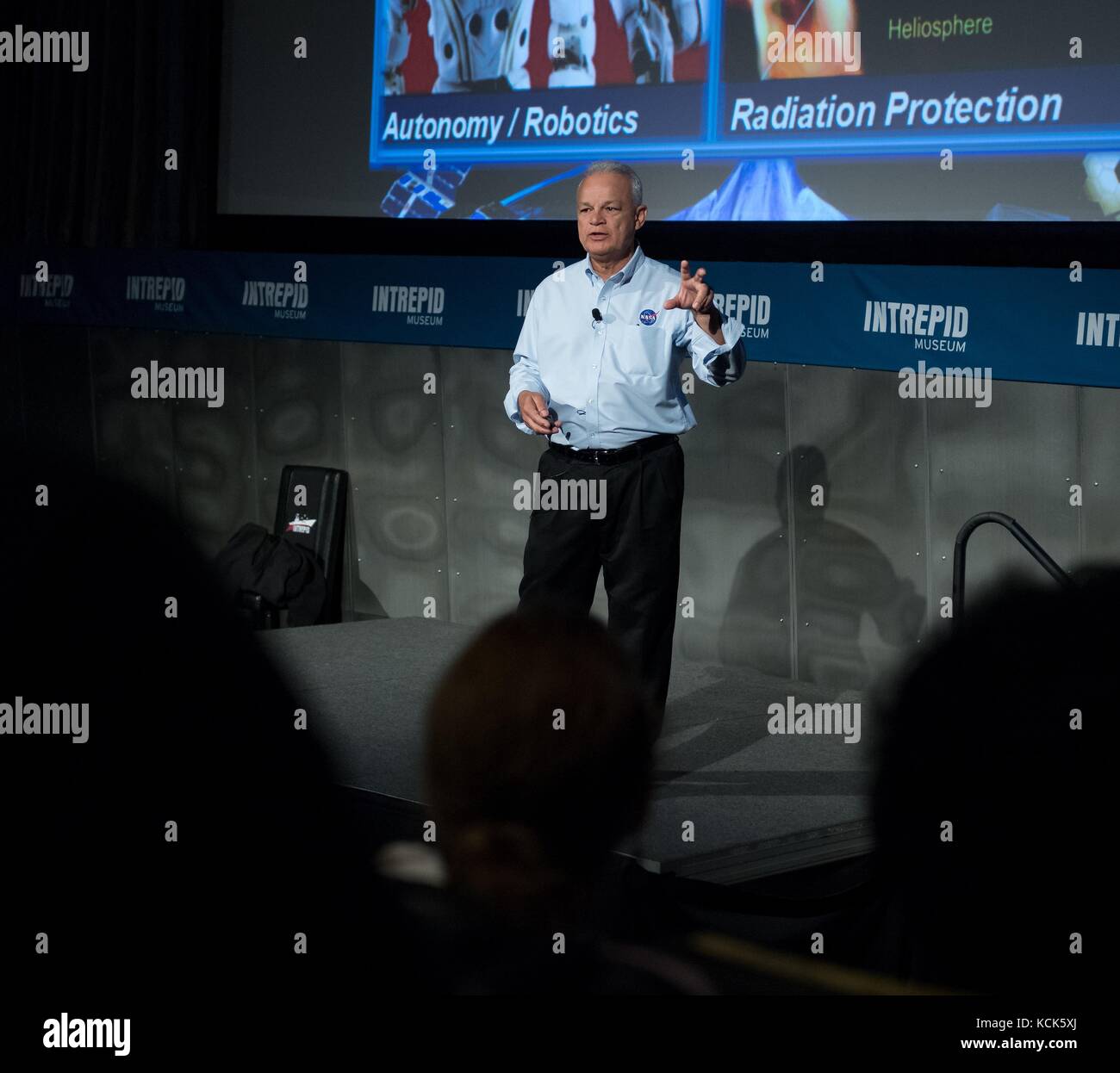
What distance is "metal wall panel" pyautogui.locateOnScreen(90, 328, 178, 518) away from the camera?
810 centimetres

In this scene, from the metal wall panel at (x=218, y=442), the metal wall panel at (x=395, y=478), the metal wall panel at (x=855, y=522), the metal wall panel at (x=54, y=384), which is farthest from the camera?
the metal wall panel at (x=54, y=384)

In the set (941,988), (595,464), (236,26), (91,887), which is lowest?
(941,988)

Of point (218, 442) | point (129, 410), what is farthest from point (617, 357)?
point (129, 410)

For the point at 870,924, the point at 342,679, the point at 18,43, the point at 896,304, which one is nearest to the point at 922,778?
the point at 870,924

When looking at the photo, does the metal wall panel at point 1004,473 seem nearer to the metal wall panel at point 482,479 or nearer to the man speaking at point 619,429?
the man speaking at point 619,429

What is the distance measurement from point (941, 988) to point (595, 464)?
341 centimetres

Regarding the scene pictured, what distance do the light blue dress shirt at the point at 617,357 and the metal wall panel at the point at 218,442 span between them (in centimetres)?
333

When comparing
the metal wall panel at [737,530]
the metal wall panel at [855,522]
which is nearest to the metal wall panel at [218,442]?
the metal wall panel at [737,530]

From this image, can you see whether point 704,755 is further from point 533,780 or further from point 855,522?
point 533,780

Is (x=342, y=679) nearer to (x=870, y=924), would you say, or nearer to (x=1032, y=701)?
(x=870, y=924)

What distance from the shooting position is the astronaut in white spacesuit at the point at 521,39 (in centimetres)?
584

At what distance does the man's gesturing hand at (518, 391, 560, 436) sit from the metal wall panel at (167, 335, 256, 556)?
359 centimetres
